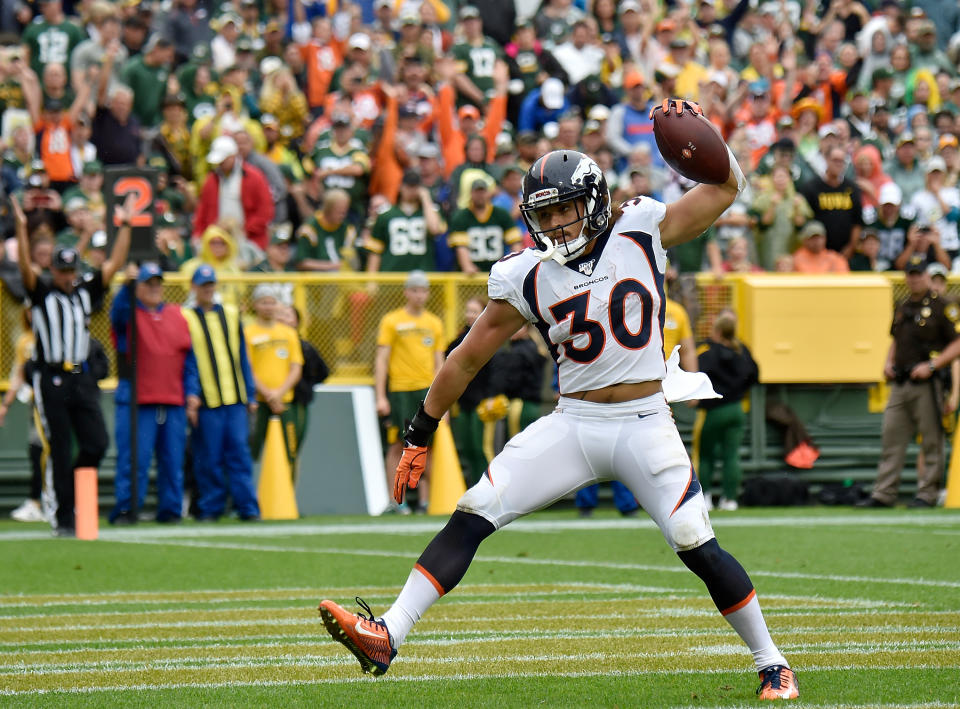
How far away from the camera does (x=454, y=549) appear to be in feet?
17.1

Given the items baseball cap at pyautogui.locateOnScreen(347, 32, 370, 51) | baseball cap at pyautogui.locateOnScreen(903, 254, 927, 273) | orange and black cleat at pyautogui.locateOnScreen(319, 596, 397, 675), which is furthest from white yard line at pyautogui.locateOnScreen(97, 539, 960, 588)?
baseball cap at pyautogui.locateOnScreen(347, 32, 370, 51)

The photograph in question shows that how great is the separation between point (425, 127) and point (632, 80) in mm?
2196

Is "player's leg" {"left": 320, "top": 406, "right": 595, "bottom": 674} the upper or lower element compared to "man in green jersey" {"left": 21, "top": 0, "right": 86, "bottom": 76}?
lower

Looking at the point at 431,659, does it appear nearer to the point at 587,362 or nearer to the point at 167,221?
the point at 587,362

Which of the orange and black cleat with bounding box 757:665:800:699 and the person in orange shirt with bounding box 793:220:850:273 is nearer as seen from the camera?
the orange and black cleat with bounding box 757:665:800:699

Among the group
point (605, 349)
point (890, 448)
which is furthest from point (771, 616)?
point (890, 448)

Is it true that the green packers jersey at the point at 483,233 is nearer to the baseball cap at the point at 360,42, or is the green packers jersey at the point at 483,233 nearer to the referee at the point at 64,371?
the baseball cap at the point at 360,42

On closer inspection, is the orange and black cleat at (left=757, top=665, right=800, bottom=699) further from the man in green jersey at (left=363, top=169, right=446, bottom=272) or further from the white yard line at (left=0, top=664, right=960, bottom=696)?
the man in green jersey at (left=363, top=169, right=446, bottom=272)

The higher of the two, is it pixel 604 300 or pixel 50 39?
pixel 50 39

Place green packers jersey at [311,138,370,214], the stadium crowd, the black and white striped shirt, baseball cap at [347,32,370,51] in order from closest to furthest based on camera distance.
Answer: the black and white striped shirt → the stadium crowd → green packers jersey at [311,138,370,214] → baseball cap at [347,32,370,51]

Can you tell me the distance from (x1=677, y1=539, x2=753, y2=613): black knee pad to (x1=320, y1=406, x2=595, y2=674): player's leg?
468 mm

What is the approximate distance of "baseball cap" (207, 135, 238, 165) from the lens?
1510cm

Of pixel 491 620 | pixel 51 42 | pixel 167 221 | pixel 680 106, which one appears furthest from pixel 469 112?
pixel 680 106

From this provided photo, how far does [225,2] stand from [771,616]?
533 inches
